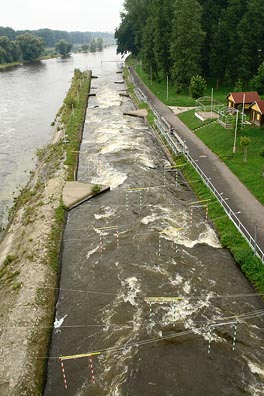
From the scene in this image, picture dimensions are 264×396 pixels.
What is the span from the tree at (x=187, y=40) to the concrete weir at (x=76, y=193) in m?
38.2

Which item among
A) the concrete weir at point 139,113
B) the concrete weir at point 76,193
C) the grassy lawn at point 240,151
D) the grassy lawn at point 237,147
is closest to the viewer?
the grassy lawn at point 240,151

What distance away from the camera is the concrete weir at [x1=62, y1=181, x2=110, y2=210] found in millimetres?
32156

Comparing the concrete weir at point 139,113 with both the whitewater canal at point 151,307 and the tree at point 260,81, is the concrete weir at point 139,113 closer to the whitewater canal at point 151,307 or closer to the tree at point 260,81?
the tree at point 260,81

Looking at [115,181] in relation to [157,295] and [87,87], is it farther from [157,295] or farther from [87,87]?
[87,87]

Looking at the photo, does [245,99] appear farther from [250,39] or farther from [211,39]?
[211,39]

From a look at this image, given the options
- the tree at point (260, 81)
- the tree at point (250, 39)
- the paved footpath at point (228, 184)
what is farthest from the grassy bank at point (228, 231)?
the tree at point (250, 39)

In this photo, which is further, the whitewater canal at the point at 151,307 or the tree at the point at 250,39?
the tree at the point at 250,39

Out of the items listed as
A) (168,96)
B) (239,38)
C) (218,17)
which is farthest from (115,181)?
(218,17)

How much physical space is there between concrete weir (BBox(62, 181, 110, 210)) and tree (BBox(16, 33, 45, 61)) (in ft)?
502

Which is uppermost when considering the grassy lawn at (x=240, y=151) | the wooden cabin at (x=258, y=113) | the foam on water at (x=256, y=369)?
the wooden cabin at (x=258, y=113)

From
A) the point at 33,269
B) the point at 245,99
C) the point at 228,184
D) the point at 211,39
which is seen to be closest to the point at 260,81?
the point at 245,99

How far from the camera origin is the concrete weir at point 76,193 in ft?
105

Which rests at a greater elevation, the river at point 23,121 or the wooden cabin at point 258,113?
the wooden cabin at point 258,113

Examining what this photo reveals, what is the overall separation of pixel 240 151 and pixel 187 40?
3349 centimetres
